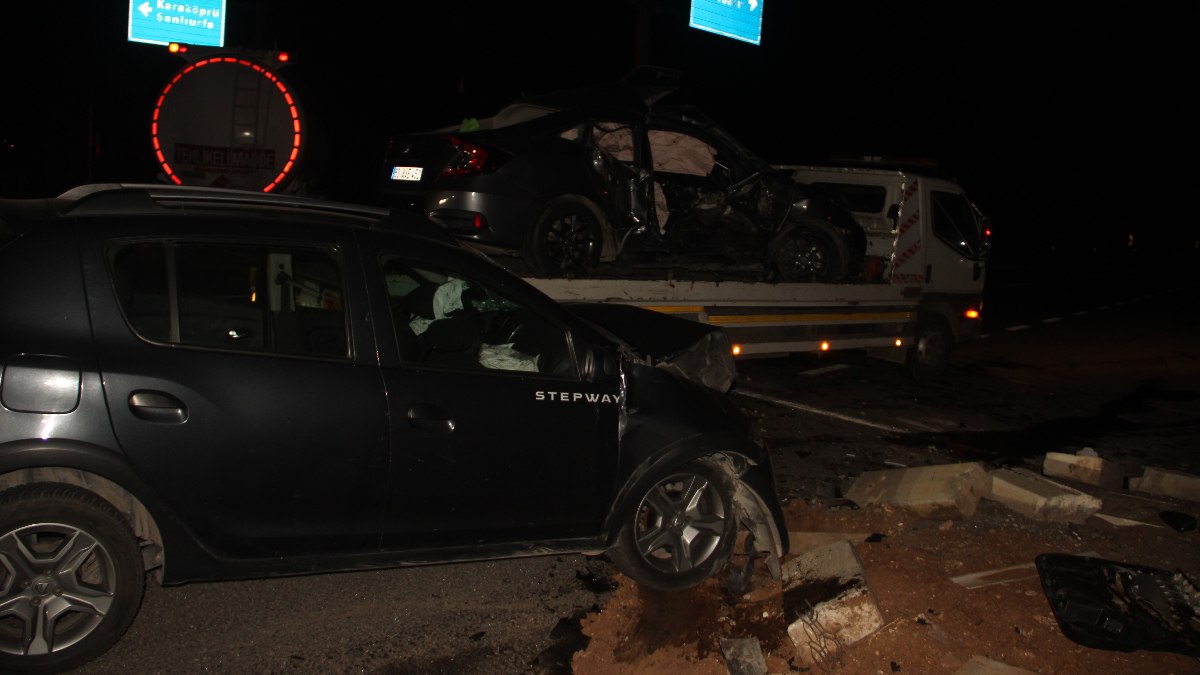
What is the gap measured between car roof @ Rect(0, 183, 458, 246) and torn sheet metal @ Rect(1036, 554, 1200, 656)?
3205mm

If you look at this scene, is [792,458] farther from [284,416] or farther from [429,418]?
[284,416]

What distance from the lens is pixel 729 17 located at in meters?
19.4

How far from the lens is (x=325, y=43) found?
2888cm

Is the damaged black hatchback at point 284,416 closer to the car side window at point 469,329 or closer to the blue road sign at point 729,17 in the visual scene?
the car side window at point 469,329

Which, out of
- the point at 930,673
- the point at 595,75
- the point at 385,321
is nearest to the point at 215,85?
the point at 385,321

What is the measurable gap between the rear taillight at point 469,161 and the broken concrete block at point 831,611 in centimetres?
377

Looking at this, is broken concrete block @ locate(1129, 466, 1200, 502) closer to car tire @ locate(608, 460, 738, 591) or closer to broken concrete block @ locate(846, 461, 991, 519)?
broken concrete block @ locate(846, 461, 991, 519)

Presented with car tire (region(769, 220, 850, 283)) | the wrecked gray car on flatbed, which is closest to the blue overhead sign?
the wrecked gray car on flatbed

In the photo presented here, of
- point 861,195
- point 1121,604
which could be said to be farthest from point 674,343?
point 861,195

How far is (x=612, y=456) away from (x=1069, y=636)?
2121 mm

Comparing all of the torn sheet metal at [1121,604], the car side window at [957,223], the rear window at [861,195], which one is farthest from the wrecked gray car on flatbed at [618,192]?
the torn sheet metal at [1121,604]

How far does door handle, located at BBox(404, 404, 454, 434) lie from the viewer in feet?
12.6

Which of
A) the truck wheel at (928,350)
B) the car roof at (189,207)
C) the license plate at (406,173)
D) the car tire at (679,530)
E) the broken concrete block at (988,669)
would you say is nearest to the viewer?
the car roof at (189,207)

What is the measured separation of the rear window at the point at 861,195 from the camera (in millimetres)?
10602
